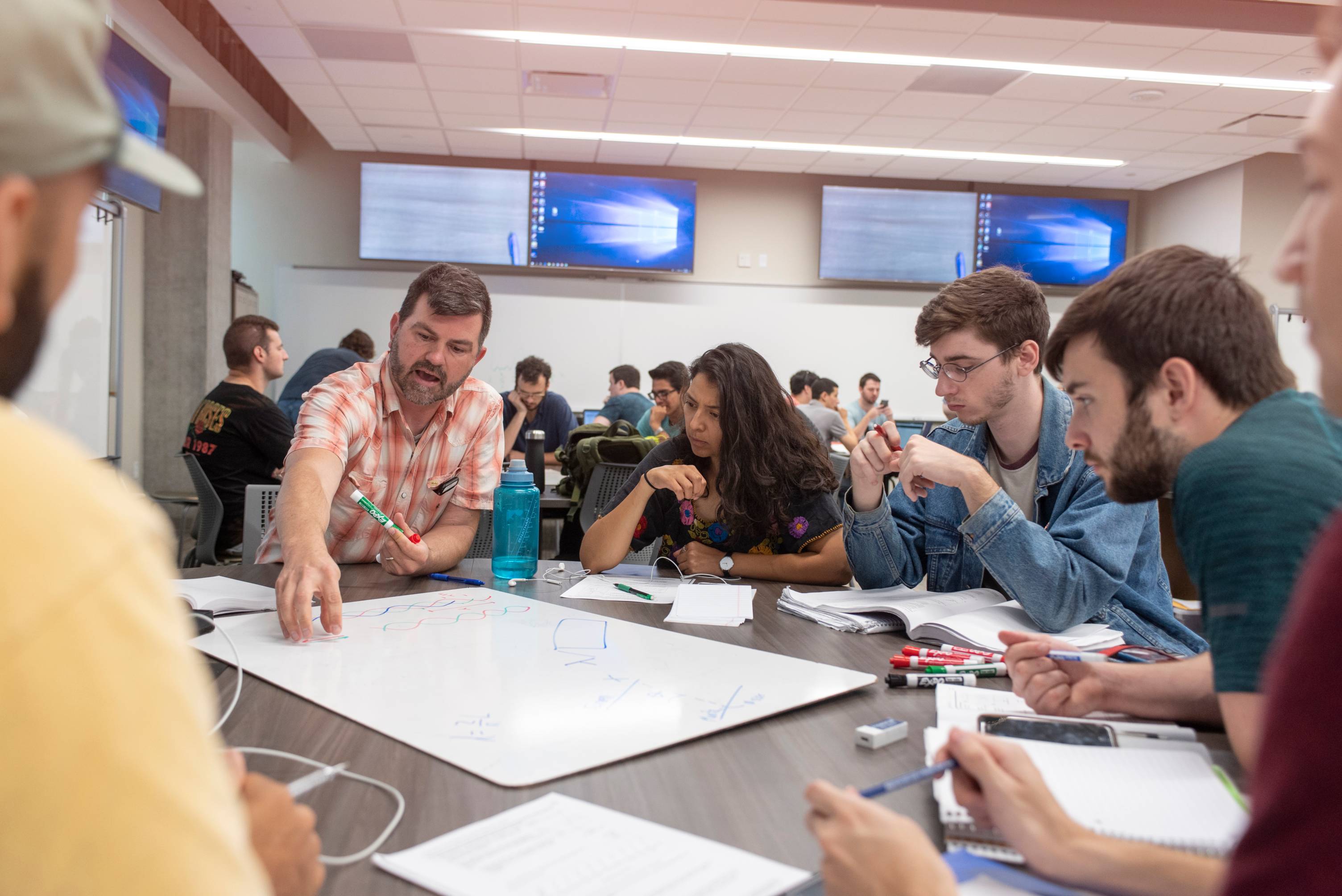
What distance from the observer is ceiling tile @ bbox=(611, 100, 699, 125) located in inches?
228

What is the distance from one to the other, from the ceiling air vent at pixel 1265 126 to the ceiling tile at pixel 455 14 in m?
4.69

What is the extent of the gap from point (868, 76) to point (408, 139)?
348 cm

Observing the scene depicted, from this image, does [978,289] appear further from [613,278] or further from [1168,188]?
[1168,188]

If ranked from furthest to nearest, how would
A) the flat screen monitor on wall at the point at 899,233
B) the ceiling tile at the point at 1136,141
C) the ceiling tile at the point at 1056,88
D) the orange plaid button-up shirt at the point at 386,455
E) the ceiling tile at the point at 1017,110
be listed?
the flat screen monitor on wall at the point at 899,233, the ceiling tile at the point at 1136,141, the ceiling tile at the point at 1017,110, the ceiling tile at the point at 1056,88, the orange plaid button-up shirt at the point at 386,455

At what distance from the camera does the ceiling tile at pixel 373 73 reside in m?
5.20

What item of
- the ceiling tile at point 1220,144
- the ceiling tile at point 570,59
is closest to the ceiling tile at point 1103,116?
the ceiling tile at point 1220,144

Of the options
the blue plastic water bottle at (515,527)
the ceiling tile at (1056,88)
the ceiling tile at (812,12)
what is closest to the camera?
the blue plastic water bottle at (515,527)

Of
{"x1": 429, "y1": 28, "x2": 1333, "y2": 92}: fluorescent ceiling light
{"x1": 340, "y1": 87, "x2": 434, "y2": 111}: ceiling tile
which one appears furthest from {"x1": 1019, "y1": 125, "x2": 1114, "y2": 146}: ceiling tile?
{"x1": 340, "y1": 87, "x2": 434, "y2": 111}: ceiling tile

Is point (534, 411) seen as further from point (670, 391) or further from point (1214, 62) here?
point (1214, 62)

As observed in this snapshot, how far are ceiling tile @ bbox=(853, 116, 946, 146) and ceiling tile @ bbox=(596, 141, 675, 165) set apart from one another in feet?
4.86

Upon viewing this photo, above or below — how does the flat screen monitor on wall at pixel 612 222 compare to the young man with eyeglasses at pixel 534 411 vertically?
above

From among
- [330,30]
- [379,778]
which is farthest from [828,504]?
[330,30]

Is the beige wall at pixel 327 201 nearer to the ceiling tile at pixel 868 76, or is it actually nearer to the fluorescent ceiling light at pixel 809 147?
the fluorescent ceiling light at pixel 809 147

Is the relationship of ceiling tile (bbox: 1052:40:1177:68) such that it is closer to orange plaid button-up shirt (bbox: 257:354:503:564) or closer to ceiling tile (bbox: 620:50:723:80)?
ceiling tile (bbox: 620:50:723:80)
